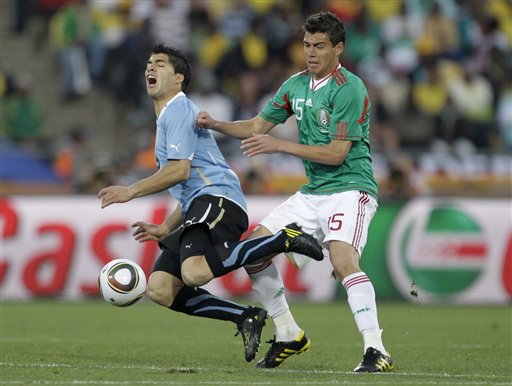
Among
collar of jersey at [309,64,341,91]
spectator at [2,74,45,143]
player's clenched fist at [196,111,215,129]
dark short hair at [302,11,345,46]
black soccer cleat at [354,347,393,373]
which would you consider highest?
dark short hair at [302,11,345,46]

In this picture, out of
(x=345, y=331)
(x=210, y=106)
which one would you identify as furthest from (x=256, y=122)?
(x=210, y=106)

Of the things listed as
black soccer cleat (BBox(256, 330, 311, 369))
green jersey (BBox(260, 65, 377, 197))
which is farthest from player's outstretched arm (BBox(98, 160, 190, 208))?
black soccer cleat (BBox(256, 330, 311, 369))

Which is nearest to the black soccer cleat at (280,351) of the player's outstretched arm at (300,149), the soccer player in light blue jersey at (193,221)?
the soccer player in light blue jersey at (193,221)

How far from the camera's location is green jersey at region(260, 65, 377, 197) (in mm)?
8578

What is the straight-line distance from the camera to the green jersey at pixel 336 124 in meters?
8.58

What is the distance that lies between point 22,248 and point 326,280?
3947 millimetres

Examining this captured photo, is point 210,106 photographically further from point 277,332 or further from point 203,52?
point 277,332

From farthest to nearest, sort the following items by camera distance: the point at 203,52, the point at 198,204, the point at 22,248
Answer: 1. the point at 203,52
2. the point at 22,248
3. the point at 198,204

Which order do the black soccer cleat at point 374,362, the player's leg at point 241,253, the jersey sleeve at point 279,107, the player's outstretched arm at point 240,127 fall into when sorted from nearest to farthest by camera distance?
the black soccer cleat at point 374,362 → the player's leg at point 241,253 → the player's outstretched arm at point 240,127 → the jersey sleeve at point 279,107

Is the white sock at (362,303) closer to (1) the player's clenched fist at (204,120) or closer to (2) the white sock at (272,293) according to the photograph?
(2) the white sock at (272,293)

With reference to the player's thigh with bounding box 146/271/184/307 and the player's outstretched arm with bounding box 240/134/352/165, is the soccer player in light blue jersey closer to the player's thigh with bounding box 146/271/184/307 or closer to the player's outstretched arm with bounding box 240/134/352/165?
the player's thigh with bounding box 146/271/184/307

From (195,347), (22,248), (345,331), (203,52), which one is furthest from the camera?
(203,52)

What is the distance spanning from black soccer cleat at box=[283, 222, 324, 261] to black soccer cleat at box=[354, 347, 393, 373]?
2.36 ft

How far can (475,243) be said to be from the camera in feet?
53.2
